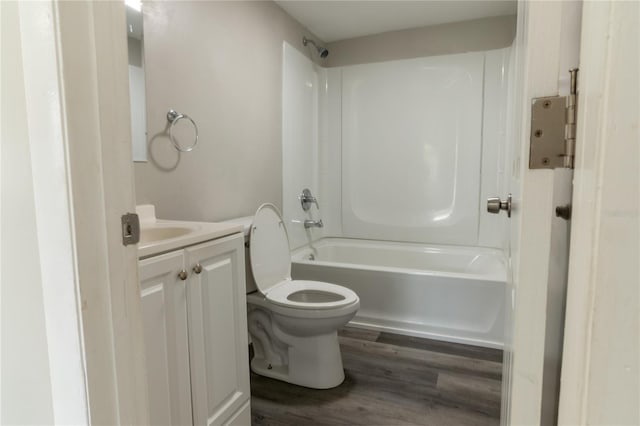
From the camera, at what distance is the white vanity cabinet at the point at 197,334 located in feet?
3.56

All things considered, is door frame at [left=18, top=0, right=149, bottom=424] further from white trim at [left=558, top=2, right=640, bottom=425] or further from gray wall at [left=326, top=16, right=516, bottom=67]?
gray wall at [left=326, top=16, right=516, bottom=67]

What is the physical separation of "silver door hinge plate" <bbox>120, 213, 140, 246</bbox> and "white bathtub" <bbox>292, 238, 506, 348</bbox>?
2.03 m

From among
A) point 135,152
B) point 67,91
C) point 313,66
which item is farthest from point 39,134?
point 313,66

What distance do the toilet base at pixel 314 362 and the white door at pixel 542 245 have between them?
148 centimetres

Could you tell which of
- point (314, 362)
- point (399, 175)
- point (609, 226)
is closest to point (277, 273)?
point (314, 362)

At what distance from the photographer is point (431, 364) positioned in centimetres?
209

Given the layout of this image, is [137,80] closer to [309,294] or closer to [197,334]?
[197,334]

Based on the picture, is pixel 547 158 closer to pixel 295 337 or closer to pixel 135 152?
pixel 135 152

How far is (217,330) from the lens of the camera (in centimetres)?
135

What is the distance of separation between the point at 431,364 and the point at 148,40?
219 centimetres

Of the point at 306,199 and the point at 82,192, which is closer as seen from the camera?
the point at 82,192

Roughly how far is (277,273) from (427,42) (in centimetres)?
231

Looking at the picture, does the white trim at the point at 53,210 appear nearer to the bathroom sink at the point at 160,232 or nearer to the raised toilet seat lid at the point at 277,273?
the bathroom sink at the point at 160,232

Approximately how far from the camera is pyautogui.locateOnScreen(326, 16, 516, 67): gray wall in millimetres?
2832
